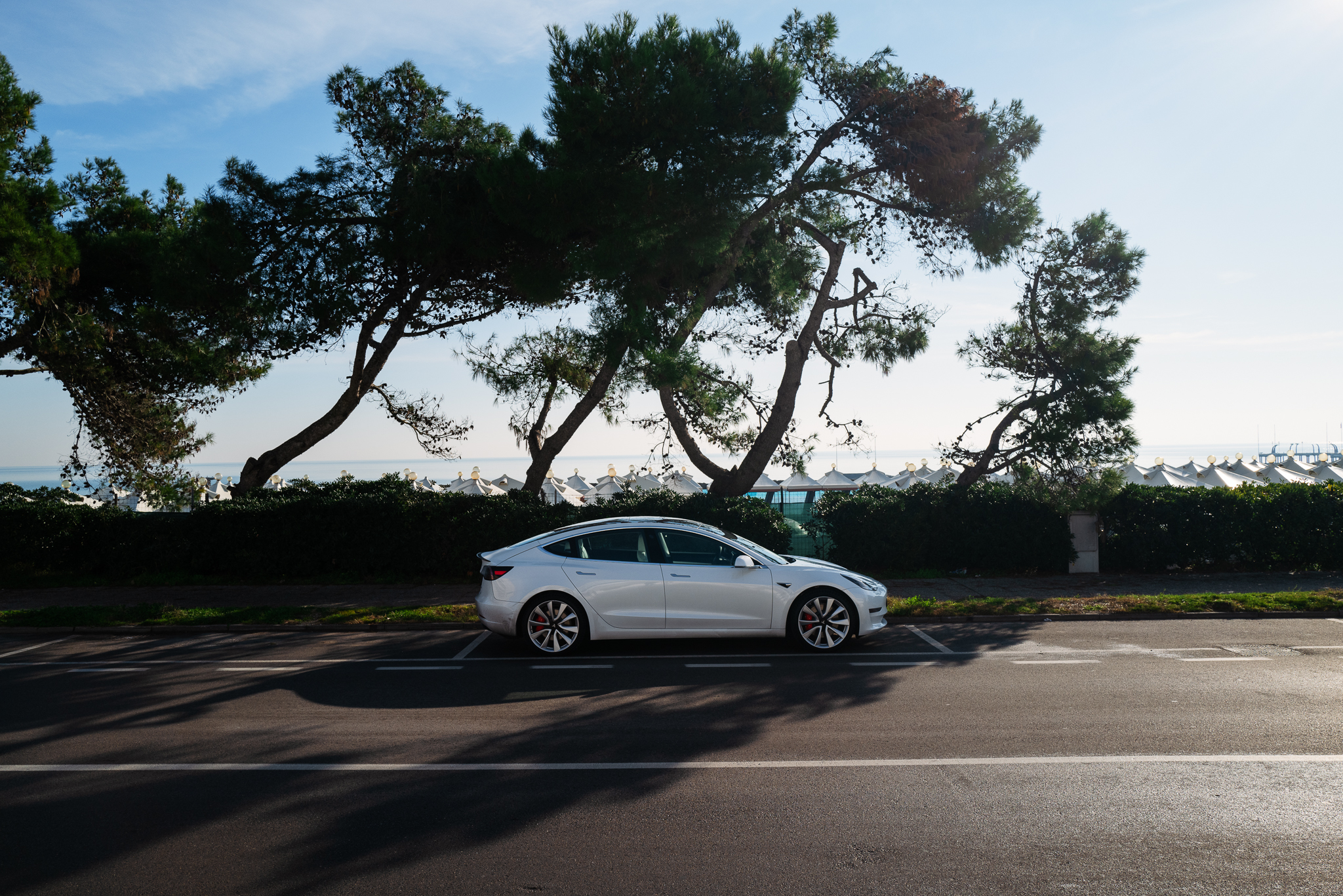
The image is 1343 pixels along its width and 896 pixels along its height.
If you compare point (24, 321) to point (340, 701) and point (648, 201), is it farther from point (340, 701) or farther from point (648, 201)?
point (340, 701)

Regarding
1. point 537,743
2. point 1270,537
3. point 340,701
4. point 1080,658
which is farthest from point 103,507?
point 1270,537

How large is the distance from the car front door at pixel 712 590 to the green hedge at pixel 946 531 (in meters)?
6.16

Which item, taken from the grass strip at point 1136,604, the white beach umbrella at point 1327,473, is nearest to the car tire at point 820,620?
the grass strip at point 1136,604

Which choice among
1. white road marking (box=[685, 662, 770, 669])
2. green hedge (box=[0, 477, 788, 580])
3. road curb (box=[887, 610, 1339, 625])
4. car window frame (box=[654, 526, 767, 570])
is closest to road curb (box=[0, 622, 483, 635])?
car window frame (box=[654, 526, 767, 570])

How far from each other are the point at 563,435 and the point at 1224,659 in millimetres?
11560

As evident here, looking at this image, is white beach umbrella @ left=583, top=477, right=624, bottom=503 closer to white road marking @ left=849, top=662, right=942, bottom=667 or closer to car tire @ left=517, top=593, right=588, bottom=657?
car tire @ left=517, top=593, right=588, bottom=657

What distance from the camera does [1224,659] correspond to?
9.26 m

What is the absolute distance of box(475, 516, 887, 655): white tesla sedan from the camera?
377 inches

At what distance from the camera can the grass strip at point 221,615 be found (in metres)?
11.8

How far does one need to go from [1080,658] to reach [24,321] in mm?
20181

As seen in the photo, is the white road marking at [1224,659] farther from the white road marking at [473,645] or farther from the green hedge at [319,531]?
the white road marking at [473,645]

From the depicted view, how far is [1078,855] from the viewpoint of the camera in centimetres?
445

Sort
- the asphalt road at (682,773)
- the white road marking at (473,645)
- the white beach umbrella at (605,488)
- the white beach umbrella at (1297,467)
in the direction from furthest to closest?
the white beach umbrella at (1297,467) → the white beach umbrella at (605,488) → the white road marking at (473,645) → the asphalt road at (682,773)

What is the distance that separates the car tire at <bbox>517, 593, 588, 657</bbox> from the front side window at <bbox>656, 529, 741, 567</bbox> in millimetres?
1178
